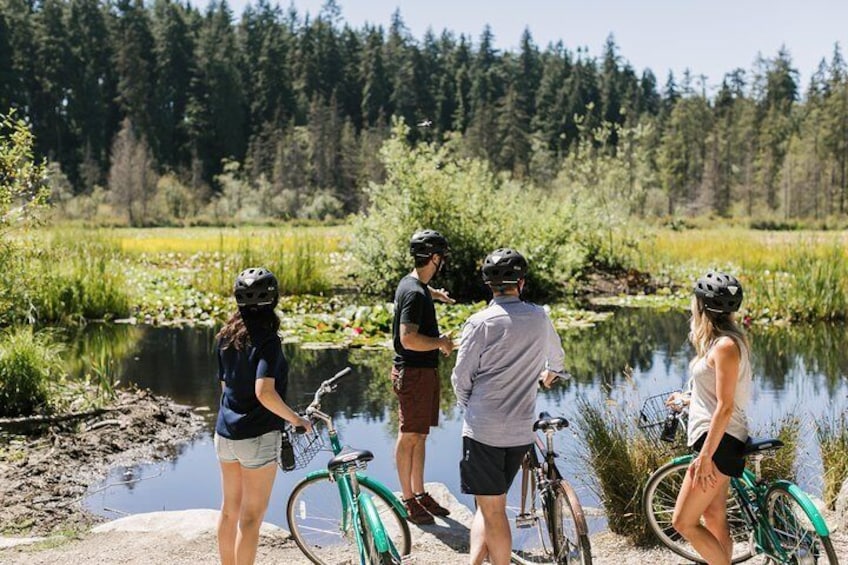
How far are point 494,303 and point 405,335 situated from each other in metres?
1.27

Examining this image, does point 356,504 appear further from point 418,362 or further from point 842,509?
point 842,509

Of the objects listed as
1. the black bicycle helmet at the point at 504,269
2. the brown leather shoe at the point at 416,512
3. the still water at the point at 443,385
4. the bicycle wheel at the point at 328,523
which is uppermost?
the black bicycle helmet at the point at 504,269

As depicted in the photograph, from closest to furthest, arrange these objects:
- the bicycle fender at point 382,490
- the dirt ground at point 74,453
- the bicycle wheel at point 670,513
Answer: the bicycle fender at point 382,490 → the bicycle wheel at point 670,513 → the dirt ground at point 74,453

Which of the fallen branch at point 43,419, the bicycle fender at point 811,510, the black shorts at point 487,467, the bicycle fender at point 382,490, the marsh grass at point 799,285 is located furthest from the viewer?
the marsh grass at point 799,285

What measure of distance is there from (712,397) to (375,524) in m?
1.56

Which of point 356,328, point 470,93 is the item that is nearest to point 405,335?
point 356,328

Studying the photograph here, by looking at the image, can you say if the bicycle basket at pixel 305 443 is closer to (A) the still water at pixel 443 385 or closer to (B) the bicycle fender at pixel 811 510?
(B) the bicycle fender at pixel 811 510

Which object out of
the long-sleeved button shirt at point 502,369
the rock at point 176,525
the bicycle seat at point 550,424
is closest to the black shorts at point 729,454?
the bicycle seat at point 550,424

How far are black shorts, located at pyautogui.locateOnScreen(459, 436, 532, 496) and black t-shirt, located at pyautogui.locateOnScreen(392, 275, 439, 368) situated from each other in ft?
4.31

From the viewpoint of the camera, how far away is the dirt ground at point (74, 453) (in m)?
6.84

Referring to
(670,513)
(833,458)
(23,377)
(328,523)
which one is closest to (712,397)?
(670,513)

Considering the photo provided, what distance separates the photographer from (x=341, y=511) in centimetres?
489

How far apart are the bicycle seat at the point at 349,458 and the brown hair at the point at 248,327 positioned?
63 centimetres

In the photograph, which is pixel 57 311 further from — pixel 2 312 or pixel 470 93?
pixel 470 93
